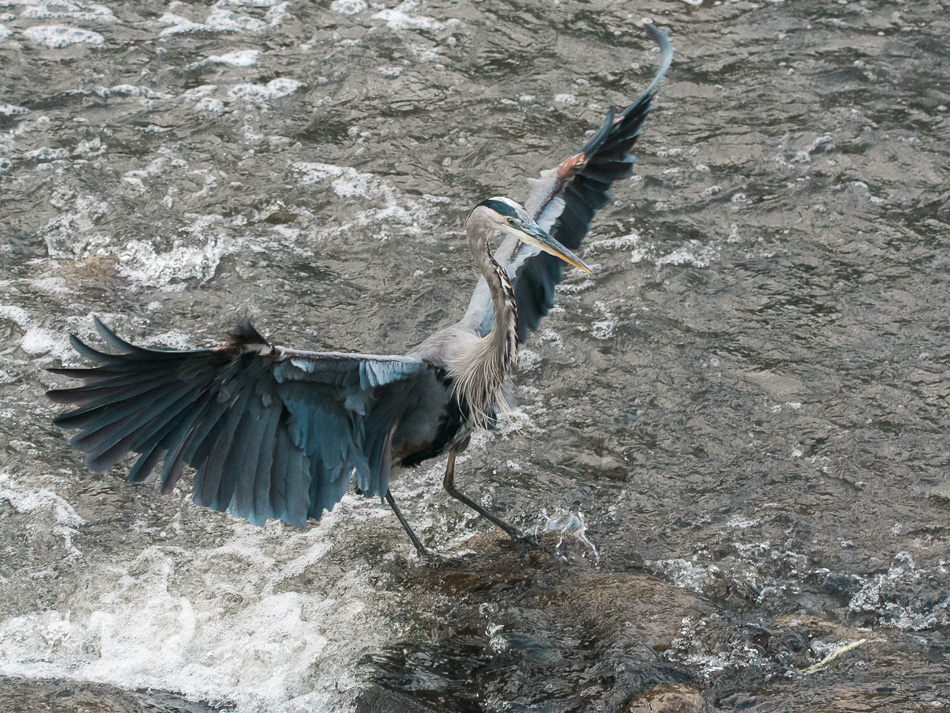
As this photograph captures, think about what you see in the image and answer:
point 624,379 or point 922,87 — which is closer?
point 624,379

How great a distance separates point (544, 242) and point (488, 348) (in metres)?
0.59

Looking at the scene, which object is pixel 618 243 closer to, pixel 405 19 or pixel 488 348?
pixel 488 348

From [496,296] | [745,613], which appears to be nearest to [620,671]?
[745,613]

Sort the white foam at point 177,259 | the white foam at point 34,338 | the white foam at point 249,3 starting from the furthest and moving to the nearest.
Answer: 1. the white foam at point 249,3
2. the white foam at point 177,259
3. the white foam at point 34,338

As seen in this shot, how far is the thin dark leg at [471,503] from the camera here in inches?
184

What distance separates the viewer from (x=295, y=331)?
5996mm

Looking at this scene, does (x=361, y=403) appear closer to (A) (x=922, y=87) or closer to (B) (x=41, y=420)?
(B) (x=41, y=420)

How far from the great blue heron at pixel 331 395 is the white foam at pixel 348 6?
13.1 feet

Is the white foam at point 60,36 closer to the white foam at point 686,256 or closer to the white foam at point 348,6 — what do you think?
the white foam at point 348,6

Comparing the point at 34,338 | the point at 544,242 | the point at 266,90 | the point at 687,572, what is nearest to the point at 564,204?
the point at 544,242

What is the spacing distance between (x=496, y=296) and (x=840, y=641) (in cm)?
190

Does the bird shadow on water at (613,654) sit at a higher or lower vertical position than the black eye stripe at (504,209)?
lower

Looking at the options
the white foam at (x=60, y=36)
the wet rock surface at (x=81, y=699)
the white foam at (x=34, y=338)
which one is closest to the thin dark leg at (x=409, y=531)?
the wet rock surface at (x=81, y=699)

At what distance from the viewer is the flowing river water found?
4.02 m
